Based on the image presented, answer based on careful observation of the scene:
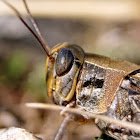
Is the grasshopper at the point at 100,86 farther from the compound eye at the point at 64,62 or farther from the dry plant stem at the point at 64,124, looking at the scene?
the dry plant stem at the point at 64,124

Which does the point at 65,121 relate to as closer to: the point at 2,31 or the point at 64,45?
the point at 64,45

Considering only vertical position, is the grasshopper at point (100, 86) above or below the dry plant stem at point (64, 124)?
above

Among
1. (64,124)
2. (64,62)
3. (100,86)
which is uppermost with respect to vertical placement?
(64,62)

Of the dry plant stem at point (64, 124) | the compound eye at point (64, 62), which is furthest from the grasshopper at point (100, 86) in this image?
the dry plant stem at point (64, 124)

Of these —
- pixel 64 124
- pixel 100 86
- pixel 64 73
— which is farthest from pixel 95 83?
pixel 64 124

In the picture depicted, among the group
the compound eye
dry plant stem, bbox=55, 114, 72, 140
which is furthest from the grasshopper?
dry plant stem, bbox=55, 114, 72, 140

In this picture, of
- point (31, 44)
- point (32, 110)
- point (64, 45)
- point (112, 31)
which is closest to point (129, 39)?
point (112, 31)

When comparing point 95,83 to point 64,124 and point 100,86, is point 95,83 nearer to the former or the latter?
point 100,86
